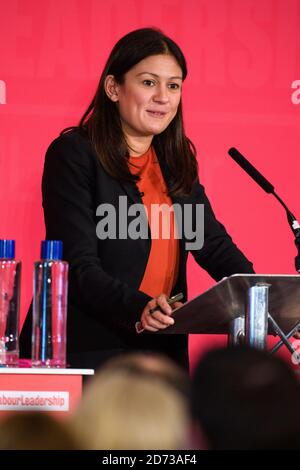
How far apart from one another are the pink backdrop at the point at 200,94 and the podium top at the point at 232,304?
1504 mm

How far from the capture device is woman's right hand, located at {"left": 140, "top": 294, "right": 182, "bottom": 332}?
2.22 meters

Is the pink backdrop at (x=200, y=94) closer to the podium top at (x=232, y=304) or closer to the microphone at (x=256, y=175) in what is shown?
the microphone at (x=256, y=175)

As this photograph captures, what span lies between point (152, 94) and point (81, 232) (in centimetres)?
58

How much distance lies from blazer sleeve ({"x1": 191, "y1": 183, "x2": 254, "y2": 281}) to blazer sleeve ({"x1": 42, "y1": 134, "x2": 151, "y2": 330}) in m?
0.46

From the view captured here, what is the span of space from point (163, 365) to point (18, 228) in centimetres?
300

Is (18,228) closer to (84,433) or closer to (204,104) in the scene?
Answer: (204,104)

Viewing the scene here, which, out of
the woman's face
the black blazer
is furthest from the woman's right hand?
the woman's face

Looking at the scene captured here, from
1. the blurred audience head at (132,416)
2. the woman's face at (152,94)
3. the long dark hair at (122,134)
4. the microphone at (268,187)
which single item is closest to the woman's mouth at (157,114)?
the woman's face at (152,94)

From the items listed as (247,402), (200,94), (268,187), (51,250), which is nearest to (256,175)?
(268,187)

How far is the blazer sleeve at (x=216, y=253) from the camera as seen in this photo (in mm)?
3064

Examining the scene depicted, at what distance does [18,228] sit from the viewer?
3957mm

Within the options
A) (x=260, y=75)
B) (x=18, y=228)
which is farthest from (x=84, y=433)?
(x=260, y=75)

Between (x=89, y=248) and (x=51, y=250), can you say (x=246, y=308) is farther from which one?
(x=89, y=248)

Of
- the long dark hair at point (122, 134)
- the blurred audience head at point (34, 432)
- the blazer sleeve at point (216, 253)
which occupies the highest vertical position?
the long dark hair at point (122, 134)
